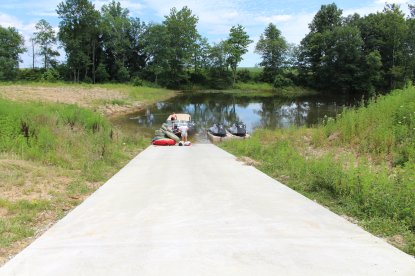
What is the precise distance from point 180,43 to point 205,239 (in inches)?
2768

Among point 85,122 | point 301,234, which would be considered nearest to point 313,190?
point 301,234

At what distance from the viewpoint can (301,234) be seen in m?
4.86

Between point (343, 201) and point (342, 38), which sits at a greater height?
point (342, 38)

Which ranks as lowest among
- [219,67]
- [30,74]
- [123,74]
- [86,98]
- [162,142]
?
[162,142]

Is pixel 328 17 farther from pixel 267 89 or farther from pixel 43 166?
pixel 43 166

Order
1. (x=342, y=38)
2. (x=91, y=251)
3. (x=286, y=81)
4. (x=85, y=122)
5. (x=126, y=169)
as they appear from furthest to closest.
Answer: (x=286, y=81)
(x=342, y=38)
(x=85, y=122)
(x=126, y=169)
(x=91, y=251)

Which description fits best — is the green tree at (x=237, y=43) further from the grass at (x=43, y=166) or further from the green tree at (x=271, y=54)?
the grass at (x=43, y=166)

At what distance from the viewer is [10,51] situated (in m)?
61.0

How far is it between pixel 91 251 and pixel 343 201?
4296 mm

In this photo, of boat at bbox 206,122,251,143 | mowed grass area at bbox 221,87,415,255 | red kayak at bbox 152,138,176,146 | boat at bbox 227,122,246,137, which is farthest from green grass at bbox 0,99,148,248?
boat at bbox 227,122,246,137

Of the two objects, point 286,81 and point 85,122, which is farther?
point 286,81

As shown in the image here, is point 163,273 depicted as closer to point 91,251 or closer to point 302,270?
point 91,251

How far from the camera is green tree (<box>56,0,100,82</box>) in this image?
61.6 m

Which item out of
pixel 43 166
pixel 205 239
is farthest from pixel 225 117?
pixel 205 239
